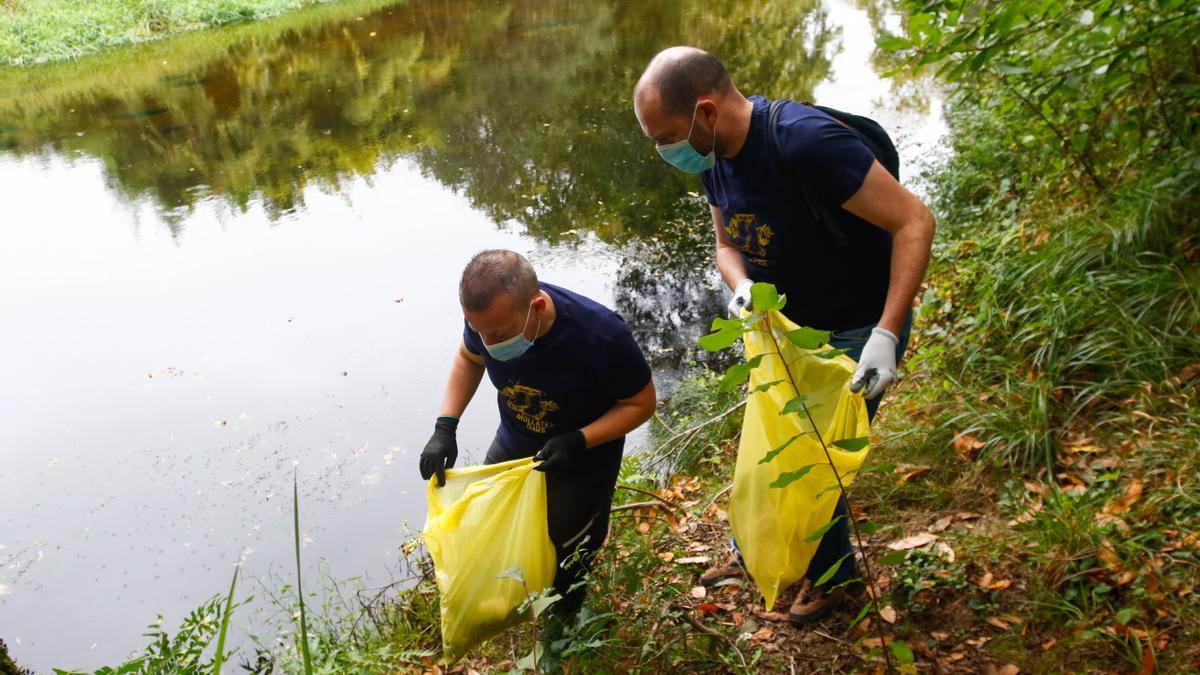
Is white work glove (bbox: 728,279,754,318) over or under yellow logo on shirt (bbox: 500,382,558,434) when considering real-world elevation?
over

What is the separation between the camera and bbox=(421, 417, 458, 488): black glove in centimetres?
269

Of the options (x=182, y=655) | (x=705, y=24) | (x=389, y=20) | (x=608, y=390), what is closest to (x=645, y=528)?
(x=608, y=390)

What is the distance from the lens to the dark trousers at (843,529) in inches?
89.0

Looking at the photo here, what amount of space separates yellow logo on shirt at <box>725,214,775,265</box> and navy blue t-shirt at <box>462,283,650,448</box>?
0.45 metres

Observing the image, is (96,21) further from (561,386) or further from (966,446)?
(966,446)

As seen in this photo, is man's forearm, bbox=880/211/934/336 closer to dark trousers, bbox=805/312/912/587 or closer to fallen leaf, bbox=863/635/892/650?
dark trousers, bbox=805/312/912/587

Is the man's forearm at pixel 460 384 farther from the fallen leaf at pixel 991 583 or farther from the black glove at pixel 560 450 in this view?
the fallen leaf at pixel 991 583

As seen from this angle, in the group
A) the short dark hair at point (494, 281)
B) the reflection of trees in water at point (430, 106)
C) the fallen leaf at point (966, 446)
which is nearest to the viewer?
the short dark hair at point (494, 281)

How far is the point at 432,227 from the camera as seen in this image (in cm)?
783

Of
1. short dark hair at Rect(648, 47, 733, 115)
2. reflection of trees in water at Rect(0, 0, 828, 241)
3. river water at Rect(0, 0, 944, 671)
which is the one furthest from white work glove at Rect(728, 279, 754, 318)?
reflection of trees in water at Rect(0, 0, 828, 241)

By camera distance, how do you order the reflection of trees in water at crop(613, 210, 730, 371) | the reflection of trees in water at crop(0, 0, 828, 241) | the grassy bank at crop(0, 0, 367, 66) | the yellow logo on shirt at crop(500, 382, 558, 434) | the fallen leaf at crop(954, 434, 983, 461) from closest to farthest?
the yellow logo on shirt at crop(500, 382, 558, 434), the fallen leaf at crop(954, 434, 983, 461), the reflection of trees in water at crop(613, 210, 730, 371), the reflection of trees in water at crop(0, 0, 828, 241), the grassy bank at crop(0, 0, 367, 66)

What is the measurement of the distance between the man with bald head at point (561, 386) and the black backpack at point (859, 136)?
69cm

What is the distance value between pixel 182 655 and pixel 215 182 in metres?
8.33

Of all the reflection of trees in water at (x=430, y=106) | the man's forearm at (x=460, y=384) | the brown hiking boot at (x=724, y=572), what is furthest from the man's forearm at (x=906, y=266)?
the reflection of trees in water at (x=430, y=106)
